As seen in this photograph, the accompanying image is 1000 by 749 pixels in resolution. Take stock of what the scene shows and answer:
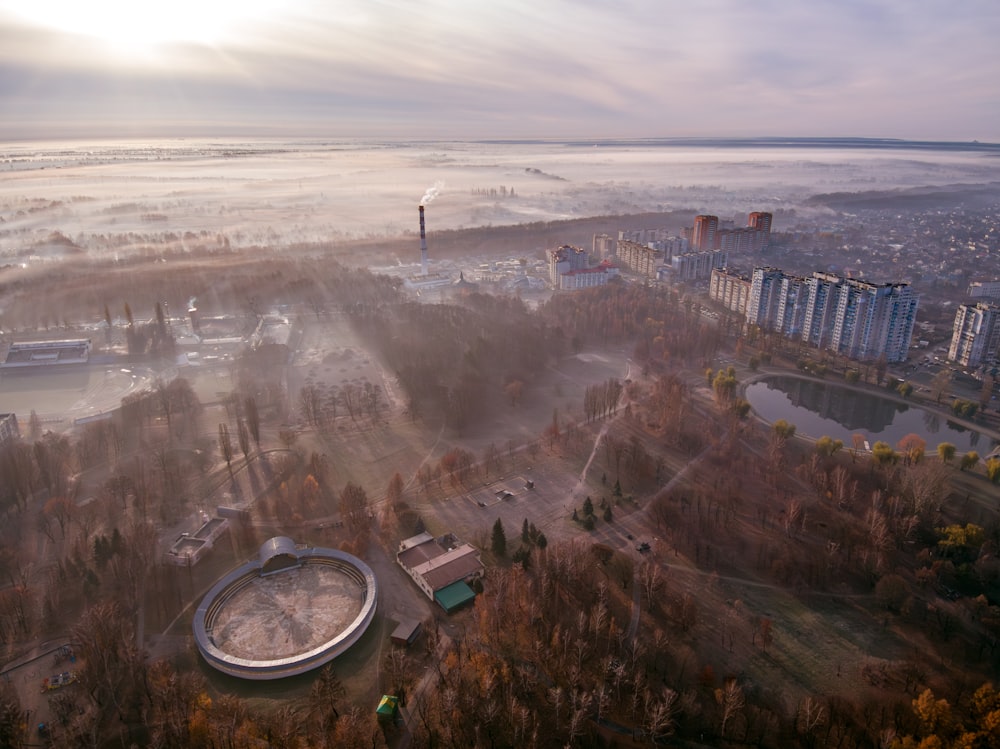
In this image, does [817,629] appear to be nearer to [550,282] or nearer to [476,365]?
[476,365]

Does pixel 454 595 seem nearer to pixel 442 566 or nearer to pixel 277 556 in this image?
pixel 442 566

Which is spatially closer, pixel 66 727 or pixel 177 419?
pixel 66 727

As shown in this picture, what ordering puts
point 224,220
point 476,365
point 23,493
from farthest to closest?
1. point 224,220
2. point 476,365
3. point 23,493

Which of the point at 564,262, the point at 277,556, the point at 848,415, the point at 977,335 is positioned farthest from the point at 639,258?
the point at 277,556

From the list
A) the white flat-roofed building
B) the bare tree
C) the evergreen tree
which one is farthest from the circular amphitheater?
the white flat-roofed building

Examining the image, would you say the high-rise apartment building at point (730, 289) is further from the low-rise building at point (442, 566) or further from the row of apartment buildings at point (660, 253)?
the low-rise building at point (442, 566)

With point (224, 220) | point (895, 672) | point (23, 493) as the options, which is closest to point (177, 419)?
point (23, 493)

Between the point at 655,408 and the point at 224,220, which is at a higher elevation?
the point at 224,220

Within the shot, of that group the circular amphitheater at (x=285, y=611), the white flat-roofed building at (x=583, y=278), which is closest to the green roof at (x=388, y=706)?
the circular amphitheater at (x=285, y=611)
